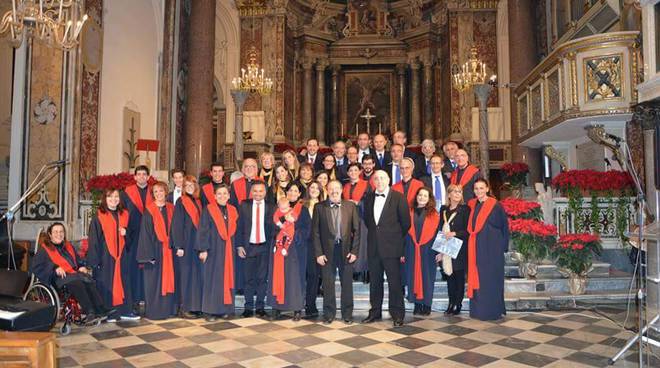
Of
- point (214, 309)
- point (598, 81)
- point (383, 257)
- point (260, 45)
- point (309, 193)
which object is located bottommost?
point (214, 309)

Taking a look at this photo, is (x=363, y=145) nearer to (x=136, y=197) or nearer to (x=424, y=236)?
(x=424, y=236)

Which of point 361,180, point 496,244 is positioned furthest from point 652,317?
point 361,180

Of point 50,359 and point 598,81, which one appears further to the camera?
point 598,81

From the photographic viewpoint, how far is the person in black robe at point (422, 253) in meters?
6.38

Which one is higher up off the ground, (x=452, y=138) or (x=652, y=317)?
(x=452, y=138)

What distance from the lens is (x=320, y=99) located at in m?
18.0

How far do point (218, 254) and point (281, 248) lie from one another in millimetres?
788

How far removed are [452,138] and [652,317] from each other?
441 inches

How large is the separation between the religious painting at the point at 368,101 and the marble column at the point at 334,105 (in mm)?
227

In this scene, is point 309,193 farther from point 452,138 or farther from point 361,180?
point 452,138

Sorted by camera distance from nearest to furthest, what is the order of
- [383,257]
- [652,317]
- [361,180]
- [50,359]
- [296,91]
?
[50,359], [652,317], [383,257], [361,180], [296,91]

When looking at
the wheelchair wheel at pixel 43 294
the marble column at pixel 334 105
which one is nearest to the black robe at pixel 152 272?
the wheelchair wheel at pixel 43 294

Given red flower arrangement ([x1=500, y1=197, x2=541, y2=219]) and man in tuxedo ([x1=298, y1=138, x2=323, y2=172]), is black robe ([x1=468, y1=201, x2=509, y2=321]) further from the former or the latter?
man in tuxedo ([x1=298, y1=138, x2=323, y2=172])

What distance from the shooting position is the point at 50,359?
Answer: 2.83 metres
